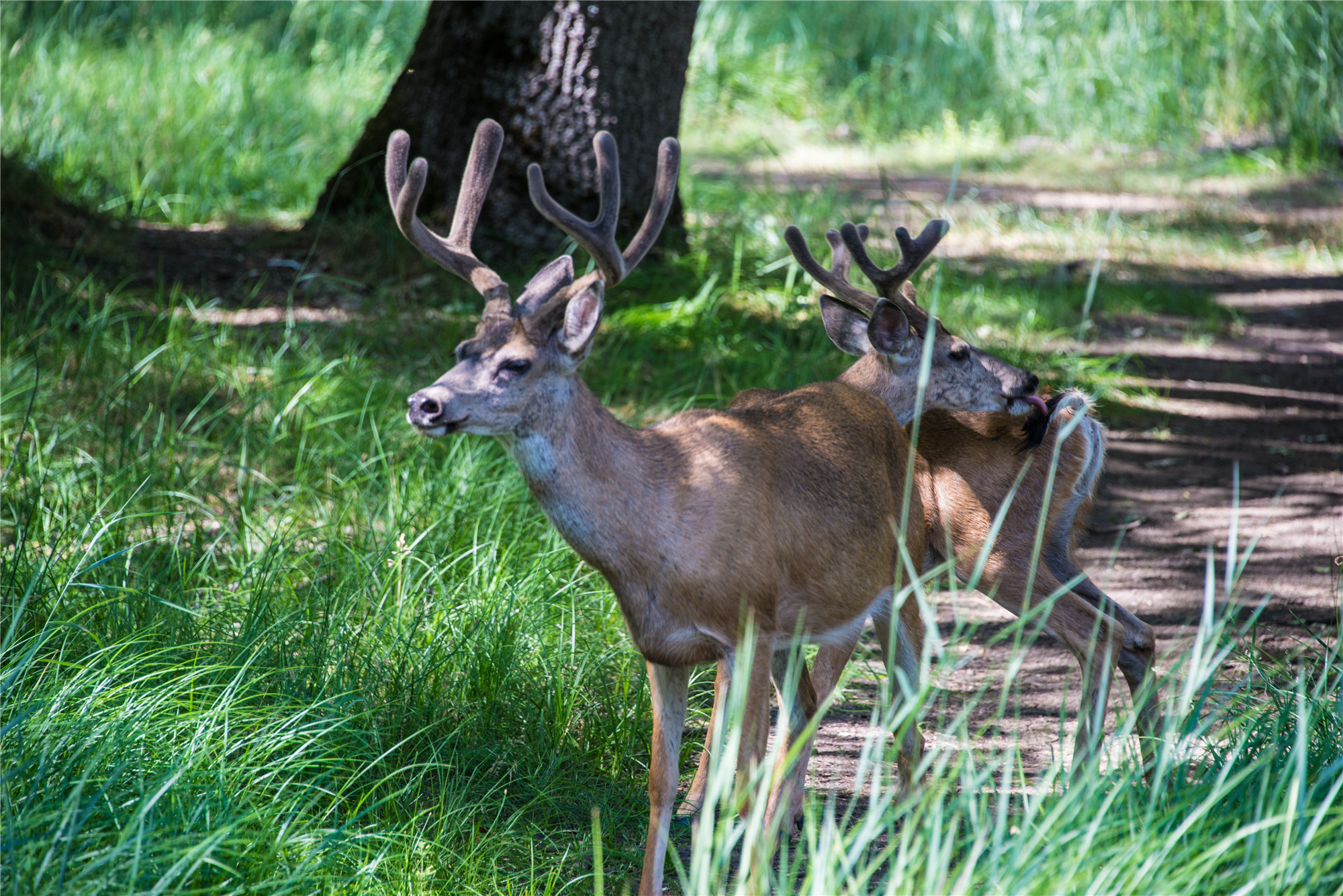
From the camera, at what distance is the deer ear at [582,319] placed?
3.05 metres

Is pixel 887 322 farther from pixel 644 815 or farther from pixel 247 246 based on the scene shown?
pixel 247 246

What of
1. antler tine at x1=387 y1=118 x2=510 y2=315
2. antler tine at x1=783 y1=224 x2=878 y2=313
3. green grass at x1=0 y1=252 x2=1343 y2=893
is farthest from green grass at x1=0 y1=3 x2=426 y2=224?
antler tine at x1=783 y1=224 x2=878 y2=313

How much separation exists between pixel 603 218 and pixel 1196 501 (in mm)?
3647

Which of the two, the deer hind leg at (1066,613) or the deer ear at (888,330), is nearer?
the deer hind leg at (1066,613)

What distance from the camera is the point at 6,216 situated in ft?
20.9

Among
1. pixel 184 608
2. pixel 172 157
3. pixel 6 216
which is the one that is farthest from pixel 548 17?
pixel 184 608

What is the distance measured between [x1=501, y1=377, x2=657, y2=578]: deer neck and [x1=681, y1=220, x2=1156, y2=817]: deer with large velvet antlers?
0.85m

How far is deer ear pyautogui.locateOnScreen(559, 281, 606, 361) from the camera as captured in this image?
10.00 ft

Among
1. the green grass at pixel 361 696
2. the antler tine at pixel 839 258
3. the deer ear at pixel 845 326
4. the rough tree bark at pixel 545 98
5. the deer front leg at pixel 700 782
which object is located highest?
the rough tree bark at pixel 545 98

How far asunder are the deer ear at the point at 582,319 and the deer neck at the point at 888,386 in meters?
1.52

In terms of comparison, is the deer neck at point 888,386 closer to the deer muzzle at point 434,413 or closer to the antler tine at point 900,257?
the antler tine at point 900,257

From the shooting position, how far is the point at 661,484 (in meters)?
3.15

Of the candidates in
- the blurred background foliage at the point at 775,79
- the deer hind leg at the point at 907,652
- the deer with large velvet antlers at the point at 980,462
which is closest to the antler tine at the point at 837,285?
the deer with large velvet antlers at the point at 980,462

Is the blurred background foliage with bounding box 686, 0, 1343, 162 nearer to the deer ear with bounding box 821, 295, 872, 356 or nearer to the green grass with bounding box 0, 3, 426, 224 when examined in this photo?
the green grass with bounding box 0, 3, 426, 224
